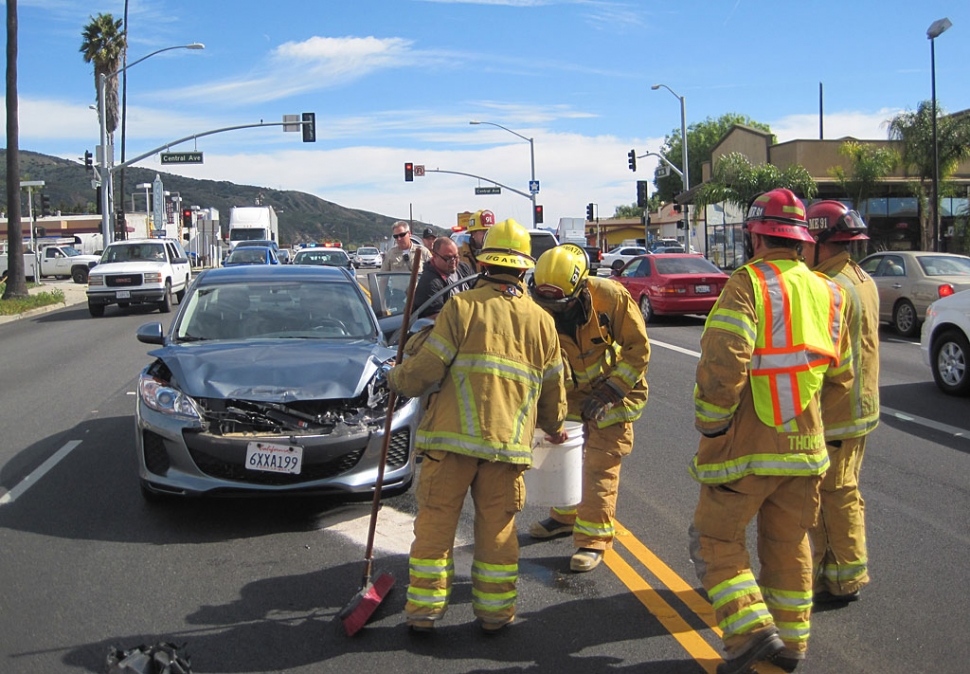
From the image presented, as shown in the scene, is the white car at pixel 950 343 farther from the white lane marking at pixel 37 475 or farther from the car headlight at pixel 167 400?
the white lane marking at pixel 37 475

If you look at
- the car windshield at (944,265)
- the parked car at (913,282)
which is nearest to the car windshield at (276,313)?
the parked car at (913,282)

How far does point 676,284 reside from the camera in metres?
18.8

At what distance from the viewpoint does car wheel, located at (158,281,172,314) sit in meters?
23.5

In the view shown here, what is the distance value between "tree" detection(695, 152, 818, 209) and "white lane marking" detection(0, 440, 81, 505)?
31980mm

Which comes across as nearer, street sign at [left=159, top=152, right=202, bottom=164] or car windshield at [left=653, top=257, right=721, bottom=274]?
car windshield at [left=653, top=257, right=721, bottom=274]

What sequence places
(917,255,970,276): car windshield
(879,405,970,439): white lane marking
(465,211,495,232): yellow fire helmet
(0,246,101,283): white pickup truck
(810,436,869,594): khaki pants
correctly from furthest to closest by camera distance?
1. (0,246,101,283): white pickup truck
2. (917,255,970,276): car windshield
3. (879,405,970,439): white lane marking
4. (465,211,495,232): yellow fire helmet
5. (810,436,869,594): khaki pants

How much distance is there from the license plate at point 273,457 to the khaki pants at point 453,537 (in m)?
1.63

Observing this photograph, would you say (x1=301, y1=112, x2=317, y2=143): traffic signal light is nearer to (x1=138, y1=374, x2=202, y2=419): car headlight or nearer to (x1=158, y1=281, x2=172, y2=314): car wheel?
(x1=158, y1=281, x2=172, y2=314): car wheel

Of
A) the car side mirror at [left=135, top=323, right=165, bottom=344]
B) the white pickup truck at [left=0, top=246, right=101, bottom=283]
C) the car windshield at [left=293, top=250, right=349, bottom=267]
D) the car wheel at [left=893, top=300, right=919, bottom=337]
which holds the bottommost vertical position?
the car wheel at [left=893, top=300, right=919, bottom=337]

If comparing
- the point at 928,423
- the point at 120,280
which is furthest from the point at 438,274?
the point at 120,280

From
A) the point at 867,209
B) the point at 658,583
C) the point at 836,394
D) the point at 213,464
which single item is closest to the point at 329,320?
the point at 213,464

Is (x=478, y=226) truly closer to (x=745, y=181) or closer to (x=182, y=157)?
(x=745, y=181)

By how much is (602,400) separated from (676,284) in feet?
46.4

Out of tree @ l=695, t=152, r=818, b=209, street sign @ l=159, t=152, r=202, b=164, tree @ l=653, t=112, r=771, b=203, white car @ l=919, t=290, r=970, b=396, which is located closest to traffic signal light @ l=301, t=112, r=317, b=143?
street sign @ l=159, t=152, r=202, b=164
